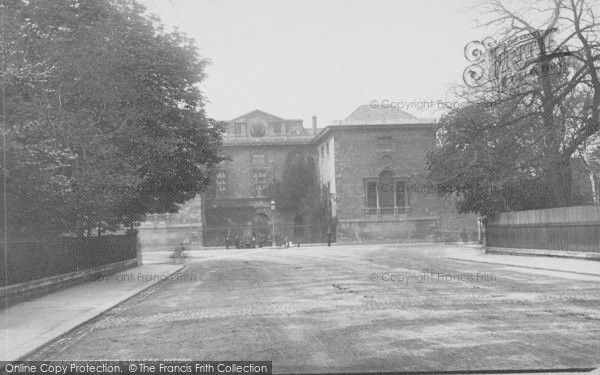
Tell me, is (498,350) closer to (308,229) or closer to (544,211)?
(544,211)

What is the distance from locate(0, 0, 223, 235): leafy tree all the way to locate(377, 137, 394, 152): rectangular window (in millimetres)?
32725

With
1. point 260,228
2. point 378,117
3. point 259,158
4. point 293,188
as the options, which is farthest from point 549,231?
point 259,158

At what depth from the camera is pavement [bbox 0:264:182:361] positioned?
8875 millimetres

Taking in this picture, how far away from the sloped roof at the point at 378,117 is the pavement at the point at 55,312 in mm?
40598

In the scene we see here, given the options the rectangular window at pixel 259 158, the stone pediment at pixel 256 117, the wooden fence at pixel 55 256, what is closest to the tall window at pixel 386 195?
the rectangular window at pixel 259 158

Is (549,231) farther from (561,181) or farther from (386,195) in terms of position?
(386,195)

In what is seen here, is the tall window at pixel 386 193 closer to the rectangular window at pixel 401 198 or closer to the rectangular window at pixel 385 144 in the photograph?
the rectangular window at pixel 401 198

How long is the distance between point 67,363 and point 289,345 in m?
2.50

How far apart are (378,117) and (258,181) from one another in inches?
592

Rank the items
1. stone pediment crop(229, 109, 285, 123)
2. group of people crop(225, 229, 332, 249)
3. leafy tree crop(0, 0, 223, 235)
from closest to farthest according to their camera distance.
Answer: leafy tree crop(0, 0, 223, 235)
group of people crop(225, 229, 332, 249)
stone pediment crop(229, 109, 285, 123)

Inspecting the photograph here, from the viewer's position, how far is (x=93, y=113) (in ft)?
63.1

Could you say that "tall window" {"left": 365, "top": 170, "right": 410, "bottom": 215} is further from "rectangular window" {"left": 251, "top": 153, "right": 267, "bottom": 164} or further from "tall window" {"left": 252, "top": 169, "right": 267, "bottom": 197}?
"rectangular window" {"left": 251, "top": 153, "right": 267, "bottom": 164}

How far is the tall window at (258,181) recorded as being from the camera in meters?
67.4

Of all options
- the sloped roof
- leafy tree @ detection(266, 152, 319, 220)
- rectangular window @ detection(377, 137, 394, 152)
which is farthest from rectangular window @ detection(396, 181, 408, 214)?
leafy tree @ detection(266, 152, 319, 220)
